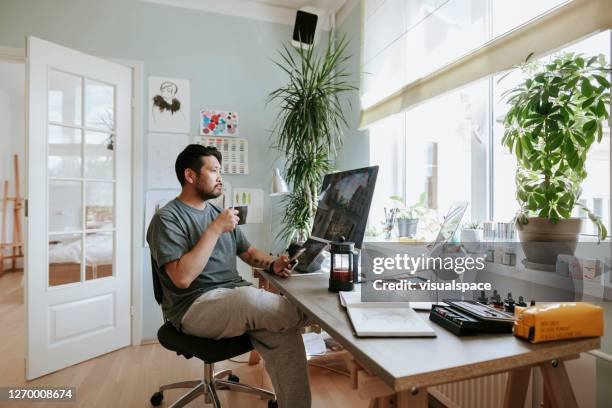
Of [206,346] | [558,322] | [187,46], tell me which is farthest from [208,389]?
[187,46]

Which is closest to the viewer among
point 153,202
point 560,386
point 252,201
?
point 560,386

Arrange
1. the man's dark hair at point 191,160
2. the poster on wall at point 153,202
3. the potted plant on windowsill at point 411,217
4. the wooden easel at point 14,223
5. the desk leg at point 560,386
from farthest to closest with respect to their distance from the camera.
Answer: the wooden easel at point 14,223
the poster on wall at point 153,202
the potted plant on windowsill at point 411,217
the man's dark hair at point 191,160
the desk leg at point 560,386

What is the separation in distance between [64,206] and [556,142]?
2.94m

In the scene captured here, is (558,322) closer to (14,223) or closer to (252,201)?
(252,201)

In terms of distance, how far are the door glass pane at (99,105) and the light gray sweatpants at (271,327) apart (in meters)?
1.97

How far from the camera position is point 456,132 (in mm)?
2160

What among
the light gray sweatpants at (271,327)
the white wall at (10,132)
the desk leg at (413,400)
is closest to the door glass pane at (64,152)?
the light gray sweatpants at (271,327)

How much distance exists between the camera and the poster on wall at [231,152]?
3121 millimetres

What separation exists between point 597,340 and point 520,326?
20 centimetres

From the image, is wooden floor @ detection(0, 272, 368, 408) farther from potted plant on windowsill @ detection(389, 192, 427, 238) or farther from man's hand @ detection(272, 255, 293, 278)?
potted plant on windowsill @ detection(389, 192, 427, 238)

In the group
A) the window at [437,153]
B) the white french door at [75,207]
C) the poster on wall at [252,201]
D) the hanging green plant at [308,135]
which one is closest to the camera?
the window at [437,153]

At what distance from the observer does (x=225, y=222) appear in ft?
5.43

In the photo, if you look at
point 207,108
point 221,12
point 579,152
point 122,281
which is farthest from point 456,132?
point 122,281

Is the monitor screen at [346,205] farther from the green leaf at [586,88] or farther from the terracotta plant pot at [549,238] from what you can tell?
the green leaf at [586,88]
